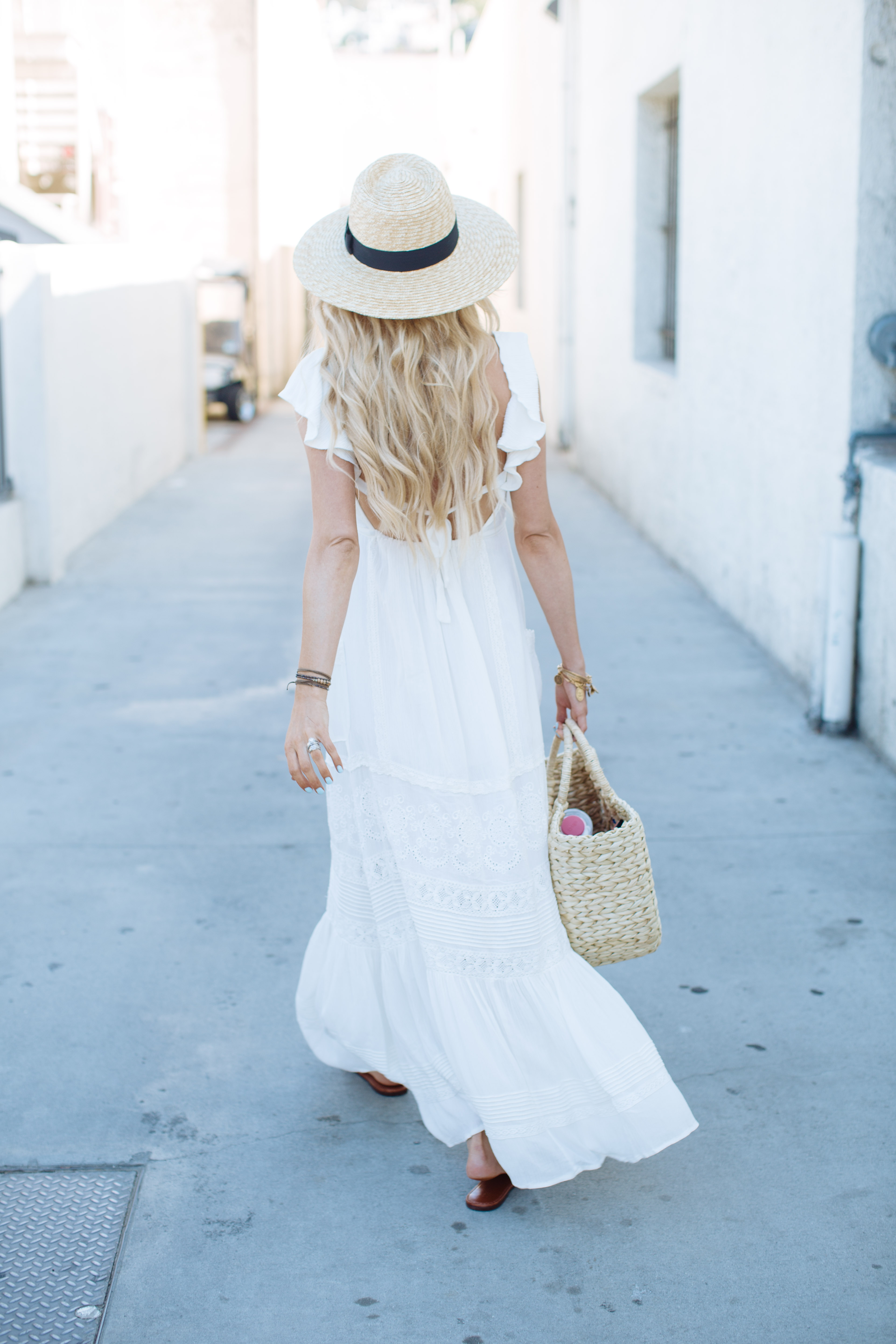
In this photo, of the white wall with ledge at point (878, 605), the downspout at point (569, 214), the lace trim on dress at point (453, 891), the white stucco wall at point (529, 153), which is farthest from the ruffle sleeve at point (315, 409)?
the downspout at point (569, 214)

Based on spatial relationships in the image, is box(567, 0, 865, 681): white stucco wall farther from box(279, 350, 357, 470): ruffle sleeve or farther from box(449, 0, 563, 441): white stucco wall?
box(279, 350, 357, 470): ruffle sleeve

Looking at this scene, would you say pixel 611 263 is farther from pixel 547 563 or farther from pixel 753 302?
pixel 547 563

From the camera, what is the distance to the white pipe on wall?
190 inches

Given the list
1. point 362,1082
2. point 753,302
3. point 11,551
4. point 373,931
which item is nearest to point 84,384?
point 11,551

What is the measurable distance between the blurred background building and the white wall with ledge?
0.5 inches

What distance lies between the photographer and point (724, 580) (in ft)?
22.6

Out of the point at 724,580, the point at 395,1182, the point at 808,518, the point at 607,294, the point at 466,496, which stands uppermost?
the point at 607,294

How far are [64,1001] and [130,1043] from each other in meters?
0.27

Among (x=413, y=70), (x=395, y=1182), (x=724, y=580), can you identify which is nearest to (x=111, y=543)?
(x=724, y=580)

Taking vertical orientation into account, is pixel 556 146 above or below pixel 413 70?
below

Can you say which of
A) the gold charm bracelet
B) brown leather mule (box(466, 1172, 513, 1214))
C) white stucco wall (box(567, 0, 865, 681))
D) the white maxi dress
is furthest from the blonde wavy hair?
white stucco wall (box(567, 0, 865, 681))

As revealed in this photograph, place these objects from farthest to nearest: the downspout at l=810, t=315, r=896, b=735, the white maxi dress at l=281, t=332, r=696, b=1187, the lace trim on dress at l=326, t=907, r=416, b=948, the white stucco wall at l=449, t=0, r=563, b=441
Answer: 1. the white stucco wall at l=449, t=0, r=563, b=441
2. the downspout at l=810, t=315, r=896, b=735
3. the lace trim on dress at l=326, t=907, r=416, b=948
4. the white maxi dress at l=281, t=332, r=696, b=1187

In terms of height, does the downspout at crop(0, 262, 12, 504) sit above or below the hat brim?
below

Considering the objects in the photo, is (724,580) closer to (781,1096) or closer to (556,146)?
(781,1096)
